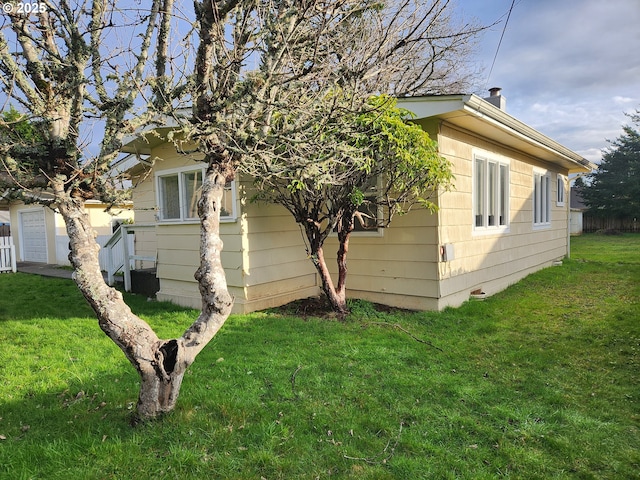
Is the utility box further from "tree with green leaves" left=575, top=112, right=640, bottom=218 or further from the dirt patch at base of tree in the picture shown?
"tree with green leaves" left=575, top=112, right=640, bottom=218

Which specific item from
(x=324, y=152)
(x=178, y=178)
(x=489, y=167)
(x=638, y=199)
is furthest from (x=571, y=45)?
(x=638, y=199)

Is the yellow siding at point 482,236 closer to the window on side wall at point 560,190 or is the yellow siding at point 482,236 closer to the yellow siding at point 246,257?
the window on side wall at point 560,190

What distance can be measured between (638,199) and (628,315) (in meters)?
24.7

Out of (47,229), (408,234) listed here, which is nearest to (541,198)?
(408,234)

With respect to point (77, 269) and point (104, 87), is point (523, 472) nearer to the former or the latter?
point (77, 269)

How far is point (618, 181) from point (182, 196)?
29.3 m

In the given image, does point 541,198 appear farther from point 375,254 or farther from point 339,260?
point 339,260

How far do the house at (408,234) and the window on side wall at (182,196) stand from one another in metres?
0.02

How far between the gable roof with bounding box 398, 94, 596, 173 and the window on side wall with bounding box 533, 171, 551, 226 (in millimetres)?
1000

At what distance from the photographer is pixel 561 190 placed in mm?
12438

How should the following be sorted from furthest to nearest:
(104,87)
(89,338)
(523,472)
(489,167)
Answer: (489,167), (89,338), (104,87), (523,472)

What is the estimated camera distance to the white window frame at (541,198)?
10.1m

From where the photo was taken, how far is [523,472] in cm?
238

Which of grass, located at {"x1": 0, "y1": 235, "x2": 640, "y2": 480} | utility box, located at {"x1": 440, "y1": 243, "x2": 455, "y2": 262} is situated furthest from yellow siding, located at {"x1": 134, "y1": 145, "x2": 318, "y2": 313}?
utility box, located at {"x1": 440, "y1": 243, "x2": 455, "y2": 262}
